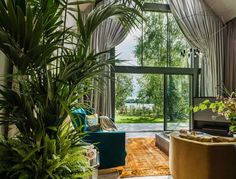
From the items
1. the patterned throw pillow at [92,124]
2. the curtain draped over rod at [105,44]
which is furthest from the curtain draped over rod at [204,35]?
the patterned throw pillow at [92,124]

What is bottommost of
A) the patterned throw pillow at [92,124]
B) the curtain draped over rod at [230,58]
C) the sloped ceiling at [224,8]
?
the patterned throw pillow at [92,124]

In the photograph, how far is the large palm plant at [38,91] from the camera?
4.58ft

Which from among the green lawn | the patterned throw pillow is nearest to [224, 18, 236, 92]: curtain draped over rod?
the green lawn

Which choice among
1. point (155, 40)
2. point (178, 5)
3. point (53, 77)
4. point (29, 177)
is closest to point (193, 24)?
point (178, 5)

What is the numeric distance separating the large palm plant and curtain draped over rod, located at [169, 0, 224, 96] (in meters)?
5.27

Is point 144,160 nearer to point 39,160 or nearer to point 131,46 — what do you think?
point 39,160

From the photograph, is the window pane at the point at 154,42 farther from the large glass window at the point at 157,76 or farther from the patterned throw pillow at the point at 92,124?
the patterned throw pillow at the point at 92,124

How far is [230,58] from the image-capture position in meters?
6.11

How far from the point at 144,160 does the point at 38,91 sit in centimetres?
305

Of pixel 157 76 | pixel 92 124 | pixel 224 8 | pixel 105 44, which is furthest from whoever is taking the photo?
pixel 157 76

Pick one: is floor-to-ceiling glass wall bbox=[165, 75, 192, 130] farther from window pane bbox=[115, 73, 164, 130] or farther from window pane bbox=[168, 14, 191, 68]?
window pane bbox=[168, 14, 191, 68]

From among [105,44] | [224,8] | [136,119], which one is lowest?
[136,119]

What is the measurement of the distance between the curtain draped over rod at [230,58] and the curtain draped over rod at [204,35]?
0.16 metres

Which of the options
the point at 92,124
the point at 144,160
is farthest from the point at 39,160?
the point at 144,160
